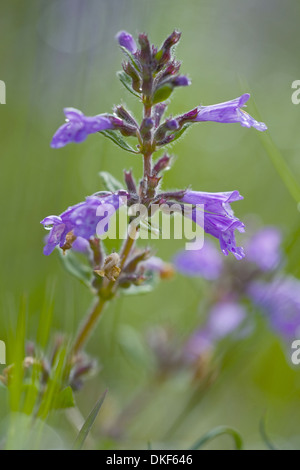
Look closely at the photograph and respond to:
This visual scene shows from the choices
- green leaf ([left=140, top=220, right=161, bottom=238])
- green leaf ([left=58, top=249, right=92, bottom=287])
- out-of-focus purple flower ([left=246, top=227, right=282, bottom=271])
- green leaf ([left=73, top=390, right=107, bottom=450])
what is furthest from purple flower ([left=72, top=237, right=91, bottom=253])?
out-of-focus purple flower ([left=246, top=227, right=282, bottom=271])

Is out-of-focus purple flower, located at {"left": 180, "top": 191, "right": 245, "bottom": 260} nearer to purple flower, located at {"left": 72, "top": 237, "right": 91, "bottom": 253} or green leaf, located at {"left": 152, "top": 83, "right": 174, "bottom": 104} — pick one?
green leaf, located at {"left": 152, "top": 83, "right": 174, "bottom": 104}

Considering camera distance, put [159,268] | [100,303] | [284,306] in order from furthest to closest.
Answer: [284,306] < [159,268] < [100,303]

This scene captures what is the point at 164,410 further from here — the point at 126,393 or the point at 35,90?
the point at 35,90

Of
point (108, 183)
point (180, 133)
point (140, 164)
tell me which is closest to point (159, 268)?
point (108, 183)

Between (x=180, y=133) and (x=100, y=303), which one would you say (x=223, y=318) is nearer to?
(x=100, y=303)

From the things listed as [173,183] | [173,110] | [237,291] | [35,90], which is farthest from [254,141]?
[35,90]
